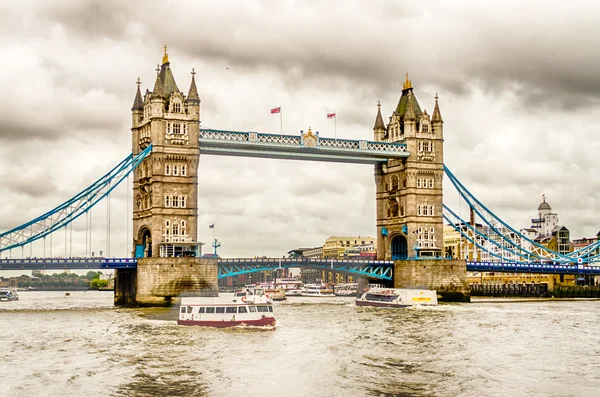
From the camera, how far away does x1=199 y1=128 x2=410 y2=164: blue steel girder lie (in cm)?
9894

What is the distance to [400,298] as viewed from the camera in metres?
93.1

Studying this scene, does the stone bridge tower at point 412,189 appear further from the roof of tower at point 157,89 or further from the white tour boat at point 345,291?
the white tour boat at point 345,291

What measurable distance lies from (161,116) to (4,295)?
67399 mm

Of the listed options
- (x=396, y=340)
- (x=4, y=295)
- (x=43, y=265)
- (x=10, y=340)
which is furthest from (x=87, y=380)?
(x=4, y=295)

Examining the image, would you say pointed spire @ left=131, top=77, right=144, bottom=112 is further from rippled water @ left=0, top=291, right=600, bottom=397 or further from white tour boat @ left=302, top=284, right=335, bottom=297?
white tour boat @ left=302, top=284, right=335, bottom=297

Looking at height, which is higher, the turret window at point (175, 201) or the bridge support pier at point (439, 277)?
the turret window at point (175, 201)

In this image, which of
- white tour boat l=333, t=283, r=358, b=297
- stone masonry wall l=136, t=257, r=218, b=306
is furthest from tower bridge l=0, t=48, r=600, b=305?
white tour boat l=333, t=283, r=358, b=297

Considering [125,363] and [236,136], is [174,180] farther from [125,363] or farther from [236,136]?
[125,363]

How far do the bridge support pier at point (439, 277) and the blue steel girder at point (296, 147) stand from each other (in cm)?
1506

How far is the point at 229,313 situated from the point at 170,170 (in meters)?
33.2

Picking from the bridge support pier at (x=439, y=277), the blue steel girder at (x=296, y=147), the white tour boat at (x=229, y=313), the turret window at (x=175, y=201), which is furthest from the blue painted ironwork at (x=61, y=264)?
the bridge support pier at (x=439, y=277)

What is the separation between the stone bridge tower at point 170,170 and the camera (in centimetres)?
9369

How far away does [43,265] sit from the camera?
8750 centimetres

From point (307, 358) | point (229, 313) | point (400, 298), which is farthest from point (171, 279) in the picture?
point (307, 358)
